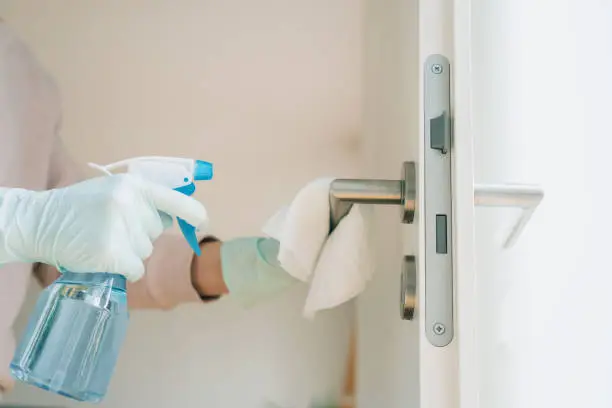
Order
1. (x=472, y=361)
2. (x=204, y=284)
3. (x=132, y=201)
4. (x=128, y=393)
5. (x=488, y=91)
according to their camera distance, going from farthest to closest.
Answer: (x=128, y=393) → (x=204, y=284) → (x=488, y=91) → (x=132, y=201) → (x=472, y=361)

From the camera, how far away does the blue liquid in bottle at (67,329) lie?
0.59 meters

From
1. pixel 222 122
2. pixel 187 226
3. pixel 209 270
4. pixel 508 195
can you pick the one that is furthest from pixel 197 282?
pixel 508 195

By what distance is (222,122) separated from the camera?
1.17 metres

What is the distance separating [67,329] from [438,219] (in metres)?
0.38

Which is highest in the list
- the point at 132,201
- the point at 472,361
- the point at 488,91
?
the point at 488,91

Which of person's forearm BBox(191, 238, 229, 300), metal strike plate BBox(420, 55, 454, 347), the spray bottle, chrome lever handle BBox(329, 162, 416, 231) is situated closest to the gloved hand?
person's forearm BBox(191, 238, 229, 300)

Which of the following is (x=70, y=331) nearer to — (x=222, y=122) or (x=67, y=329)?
(x=67, y=329)

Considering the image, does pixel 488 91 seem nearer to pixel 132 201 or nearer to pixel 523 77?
pixel 523 77

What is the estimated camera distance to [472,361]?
1.50 ft

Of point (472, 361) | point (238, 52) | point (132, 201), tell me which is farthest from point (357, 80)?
point (472, 361)

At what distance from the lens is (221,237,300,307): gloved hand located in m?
0.83

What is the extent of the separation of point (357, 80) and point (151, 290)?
0.57 meters

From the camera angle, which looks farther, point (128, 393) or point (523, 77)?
point (128, 393)

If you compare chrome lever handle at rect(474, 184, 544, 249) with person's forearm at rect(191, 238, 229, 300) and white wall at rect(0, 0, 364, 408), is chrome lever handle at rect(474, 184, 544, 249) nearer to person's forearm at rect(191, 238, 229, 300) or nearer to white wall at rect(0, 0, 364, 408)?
person's forearm at rect(191, 238, 229, 300)
